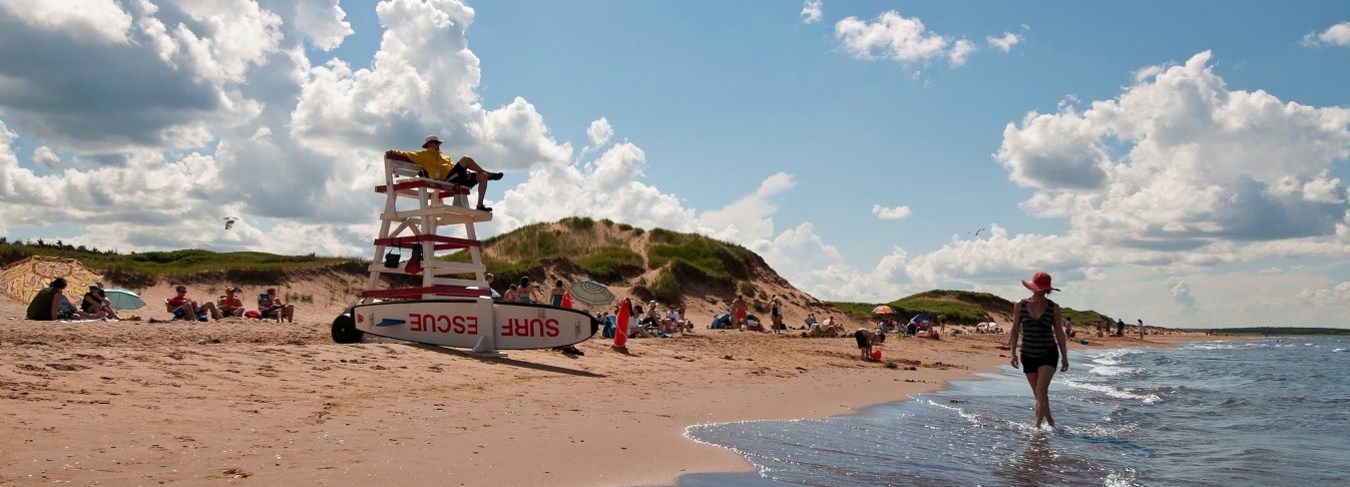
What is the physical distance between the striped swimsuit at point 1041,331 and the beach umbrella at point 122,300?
16.6m

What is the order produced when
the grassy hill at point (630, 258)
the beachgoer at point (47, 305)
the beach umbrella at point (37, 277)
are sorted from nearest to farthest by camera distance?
1. the beachgoer at point (47, 305)
2. the beach umbrella at point (37, 277)
3. the grassy hill at point (630, 258)

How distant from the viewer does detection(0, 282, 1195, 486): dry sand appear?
4285 millimetres

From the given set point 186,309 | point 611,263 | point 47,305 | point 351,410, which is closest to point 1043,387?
point 351,410

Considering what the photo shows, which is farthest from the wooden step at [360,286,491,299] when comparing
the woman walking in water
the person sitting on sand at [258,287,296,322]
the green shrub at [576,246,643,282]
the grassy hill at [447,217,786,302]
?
the green shrub at [576,246,643,282]

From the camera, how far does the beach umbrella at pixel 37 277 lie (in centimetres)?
1551

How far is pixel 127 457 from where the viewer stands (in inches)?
164

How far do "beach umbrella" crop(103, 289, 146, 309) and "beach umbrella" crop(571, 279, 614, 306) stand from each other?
8.92 meters

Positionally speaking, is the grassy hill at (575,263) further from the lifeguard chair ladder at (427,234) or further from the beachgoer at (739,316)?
the lifeguard chair ladder at (427,234)

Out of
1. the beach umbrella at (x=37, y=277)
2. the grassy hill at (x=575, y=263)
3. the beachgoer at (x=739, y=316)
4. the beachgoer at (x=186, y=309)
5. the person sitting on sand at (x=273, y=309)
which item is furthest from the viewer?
the beachgoer at (x=739, y=316)

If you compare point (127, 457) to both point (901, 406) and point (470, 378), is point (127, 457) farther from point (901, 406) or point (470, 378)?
point (901, 406)

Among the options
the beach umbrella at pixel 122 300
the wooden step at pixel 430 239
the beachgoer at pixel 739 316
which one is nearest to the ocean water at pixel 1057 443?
the wooden step at pixel 430 239

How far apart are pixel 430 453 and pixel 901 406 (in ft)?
20.7

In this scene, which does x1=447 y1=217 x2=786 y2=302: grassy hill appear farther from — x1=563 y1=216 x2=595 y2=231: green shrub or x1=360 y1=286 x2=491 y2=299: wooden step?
x1=360 y1=286 x2=491 y2=299: wooden step

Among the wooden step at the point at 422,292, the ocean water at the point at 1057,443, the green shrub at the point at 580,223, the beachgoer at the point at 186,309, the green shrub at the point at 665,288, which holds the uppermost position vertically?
the green shrub at the point at 580,223
